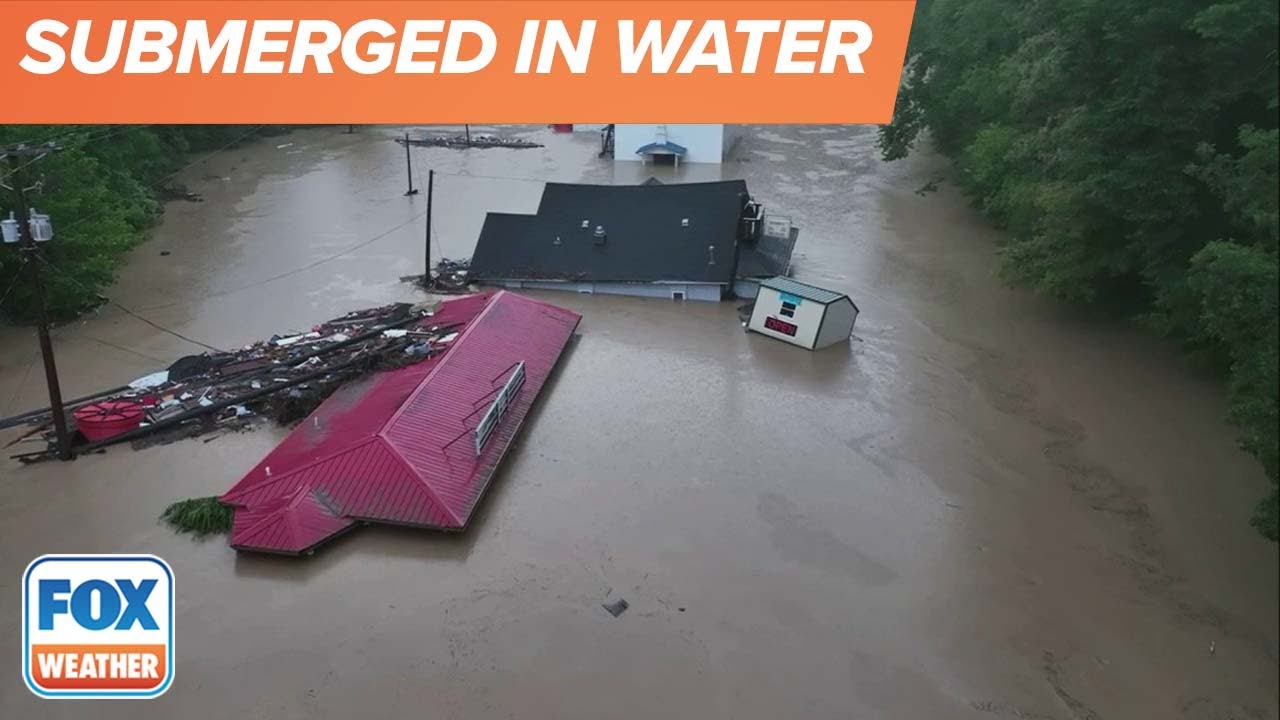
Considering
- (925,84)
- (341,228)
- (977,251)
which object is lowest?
(341,228)

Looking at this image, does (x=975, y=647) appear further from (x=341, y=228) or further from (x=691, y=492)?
(x=341, y=228)

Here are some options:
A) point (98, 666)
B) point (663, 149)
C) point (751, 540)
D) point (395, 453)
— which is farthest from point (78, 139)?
point (663, 149)

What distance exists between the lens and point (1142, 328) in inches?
933

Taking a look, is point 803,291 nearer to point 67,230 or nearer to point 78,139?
point 78,139

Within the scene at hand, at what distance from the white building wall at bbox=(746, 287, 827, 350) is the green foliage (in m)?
15.3

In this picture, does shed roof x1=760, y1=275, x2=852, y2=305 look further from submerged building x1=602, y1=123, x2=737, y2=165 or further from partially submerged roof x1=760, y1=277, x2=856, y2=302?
submerged building x1=602, y1=123, x2=737, y2=165

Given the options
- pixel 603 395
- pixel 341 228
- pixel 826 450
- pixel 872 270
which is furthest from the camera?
pixel 341 228

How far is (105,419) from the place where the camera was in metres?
18.4

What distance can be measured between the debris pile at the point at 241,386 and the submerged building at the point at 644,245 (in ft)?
18.3

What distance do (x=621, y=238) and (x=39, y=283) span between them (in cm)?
1690

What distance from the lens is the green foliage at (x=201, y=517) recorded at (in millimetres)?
15898

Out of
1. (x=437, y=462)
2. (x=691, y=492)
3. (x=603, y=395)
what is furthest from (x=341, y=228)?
(x=691, y=492)

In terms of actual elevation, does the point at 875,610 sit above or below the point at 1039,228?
below

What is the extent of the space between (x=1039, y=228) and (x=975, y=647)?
15.1 meters
